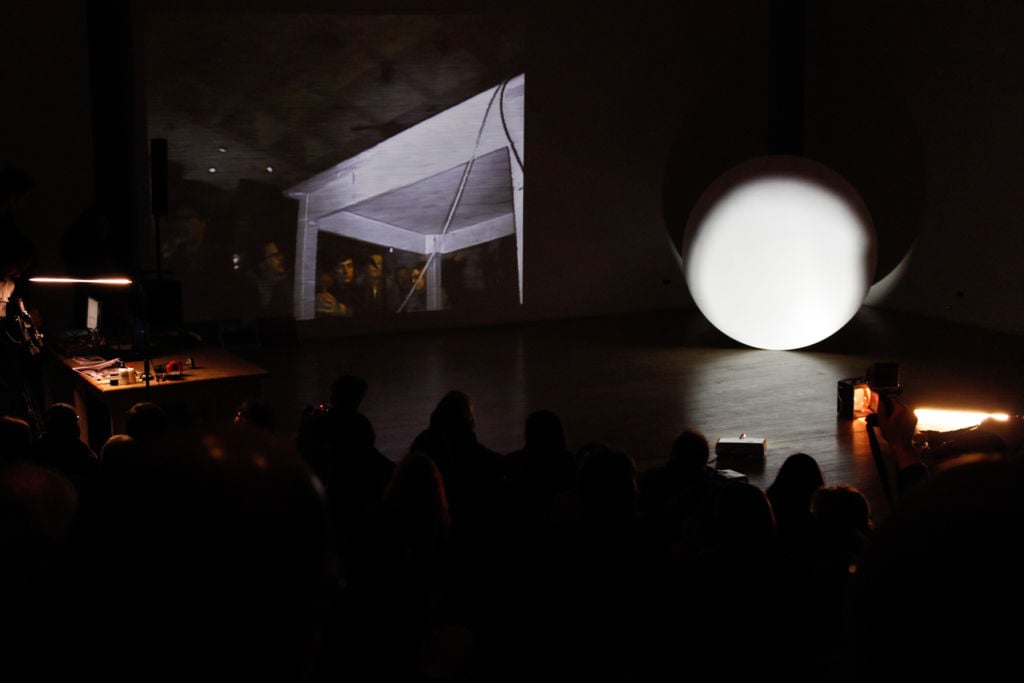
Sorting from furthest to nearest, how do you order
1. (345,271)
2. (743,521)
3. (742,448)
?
1. (345,271)
2. (742,448)
3. (743,521)

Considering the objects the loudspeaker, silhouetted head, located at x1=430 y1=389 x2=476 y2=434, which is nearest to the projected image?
the loudspeaker

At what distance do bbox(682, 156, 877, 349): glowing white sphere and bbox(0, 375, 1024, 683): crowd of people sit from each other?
14.4 feet

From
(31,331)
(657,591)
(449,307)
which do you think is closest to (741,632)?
(657,591)

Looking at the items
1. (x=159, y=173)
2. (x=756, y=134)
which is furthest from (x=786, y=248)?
(x=159, y=173)

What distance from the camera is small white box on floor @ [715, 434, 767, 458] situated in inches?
260

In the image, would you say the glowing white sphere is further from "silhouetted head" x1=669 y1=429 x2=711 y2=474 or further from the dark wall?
"silhouetted head" x1=669 y1=429 x2=711 y2=474

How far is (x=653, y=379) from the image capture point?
878 centimetres

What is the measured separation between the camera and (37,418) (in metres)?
6.90

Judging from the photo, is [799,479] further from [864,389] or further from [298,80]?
[298,80]

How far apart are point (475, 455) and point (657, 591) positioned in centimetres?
128

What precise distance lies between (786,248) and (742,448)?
296 cm

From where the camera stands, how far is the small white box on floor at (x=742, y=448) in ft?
21.6

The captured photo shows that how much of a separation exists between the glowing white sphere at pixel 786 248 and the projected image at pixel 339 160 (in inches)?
96.6

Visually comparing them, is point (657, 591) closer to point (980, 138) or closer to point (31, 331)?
point (31, 331)
